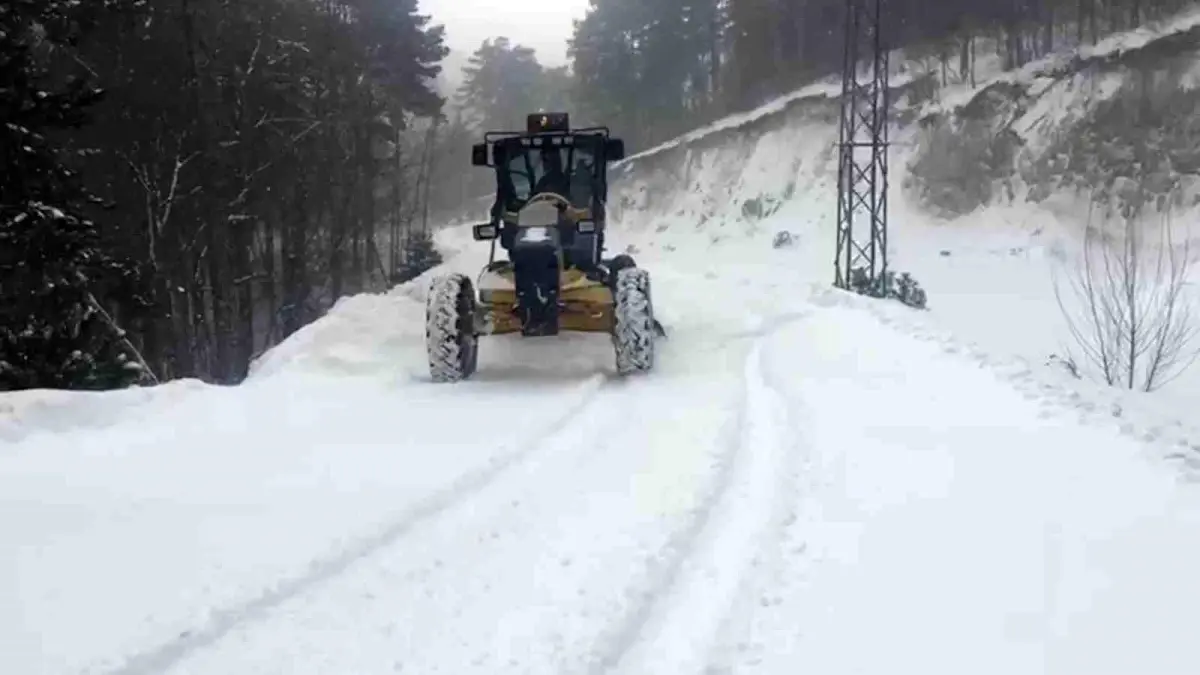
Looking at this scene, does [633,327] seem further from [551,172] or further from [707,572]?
[707,572]

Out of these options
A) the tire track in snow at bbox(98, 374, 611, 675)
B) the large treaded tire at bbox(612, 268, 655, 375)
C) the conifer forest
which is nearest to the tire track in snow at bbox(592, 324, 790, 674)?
the tire track in snow at bbox(98, 374, 611, 675)

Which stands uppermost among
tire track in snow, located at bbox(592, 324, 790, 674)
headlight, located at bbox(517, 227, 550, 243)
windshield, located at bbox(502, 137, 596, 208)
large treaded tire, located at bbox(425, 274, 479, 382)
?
windshield, located at bbox(502, 137, 596, 208)

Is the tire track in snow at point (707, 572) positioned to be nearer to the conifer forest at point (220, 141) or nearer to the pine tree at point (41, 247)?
the pine tree at point (41, 247)

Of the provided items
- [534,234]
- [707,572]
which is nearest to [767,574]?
[707,572]

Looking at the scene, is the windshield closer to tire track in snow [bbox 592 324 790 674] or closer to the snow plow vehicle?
the snow plow vehicle

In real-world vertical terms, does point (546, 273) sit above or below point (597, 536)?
above

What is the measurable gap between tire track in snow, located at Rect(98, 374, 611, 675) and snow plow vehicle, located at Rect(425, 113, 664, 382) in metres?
2.79

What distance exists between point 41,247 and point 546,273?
624 centimetres

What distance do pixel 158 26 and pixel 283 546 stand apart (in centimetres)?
1859

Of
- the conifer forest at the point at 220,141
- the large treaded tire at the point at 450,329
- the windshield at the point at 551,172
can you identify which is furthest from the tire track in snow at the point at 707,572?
the conifer forest at the point at 220,141

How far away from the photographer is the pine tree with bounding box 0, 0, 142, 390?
12.0 m

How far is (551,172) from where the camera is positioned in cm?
1231

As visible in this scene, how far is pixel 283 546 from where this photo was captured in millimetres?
5008

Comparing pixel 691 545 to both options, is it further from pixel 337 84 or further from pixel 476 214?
pixel 476 214
